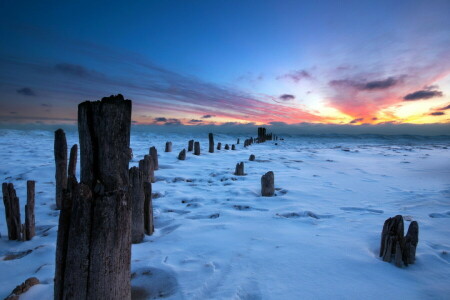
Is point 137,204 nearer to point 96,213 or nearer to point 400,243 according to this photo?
point 96,213

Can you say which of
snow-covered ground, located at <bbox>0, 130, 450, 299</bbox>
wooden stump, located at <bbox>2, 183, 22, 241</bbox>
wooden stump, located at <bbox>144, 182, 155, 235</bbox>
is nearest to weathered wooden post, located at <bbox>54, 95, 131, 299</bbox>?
snow-covered ground, located at <bbox>0, 130, 450, 299</bbox>

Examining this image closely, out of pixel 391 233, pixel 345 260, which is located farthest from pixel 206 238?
pixel 391 233

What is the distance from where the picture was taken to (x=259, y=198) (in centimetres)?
582

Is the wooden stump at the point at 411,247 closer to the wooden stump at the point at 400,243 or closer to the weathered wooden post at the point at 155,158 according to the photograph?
the wooden stump at the point at 400,243

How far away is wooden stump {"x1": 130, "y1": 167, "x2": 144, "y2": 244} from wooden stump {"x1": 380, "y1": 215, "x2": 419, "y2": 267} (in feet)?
10.4

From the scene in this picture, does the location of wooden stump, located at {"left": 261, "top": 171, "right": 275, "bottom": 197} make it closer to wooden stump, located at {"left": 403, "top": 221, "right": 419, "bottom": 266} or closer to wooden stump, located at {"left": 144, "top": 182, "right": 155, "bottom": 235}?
wooden stump, located at {"left": 144, "top": 182, "right": 155, "bottom": 235}

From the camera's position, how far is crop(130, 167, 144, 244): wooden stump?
11.4ft

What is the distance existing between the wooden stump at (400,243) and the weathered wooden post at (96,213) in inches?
116

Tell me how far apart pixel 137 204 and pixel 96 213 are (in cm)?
195

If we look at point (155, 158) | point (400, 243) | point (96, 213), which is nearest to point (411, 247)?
point (400, 243)

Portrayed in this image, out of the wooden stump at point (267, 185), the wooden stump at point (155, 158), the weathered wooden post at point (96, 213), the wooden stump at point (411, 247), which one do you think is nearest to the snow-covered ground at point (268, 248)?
the wooden stump at point (411, 247)

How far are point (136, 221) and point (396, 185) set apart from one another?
801 cm

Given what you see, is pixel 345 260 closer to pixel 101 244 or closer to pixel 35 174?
pixel 101 244

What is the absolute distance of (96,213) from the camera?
5.51ft
